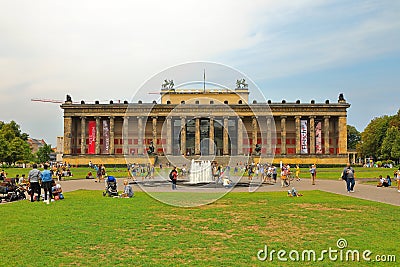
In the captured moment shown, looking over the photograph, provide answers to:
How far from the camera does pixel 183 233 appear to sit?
13.7 metres

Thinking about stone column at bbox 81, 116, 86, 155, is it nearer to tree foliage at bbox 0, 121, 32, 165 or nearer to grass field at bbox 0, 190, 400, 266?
tree foliage at bbox 0, 121, 32, 165

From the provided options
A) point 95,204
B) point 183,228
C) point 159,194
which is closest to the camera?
point 183,228

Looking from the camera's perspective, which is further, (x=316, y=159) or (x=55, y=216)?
(x=316, y=159)

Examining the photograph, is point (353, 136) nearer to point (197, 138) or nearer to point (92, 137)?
point (197, 138)

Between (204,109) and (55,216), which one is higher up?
(204,109)

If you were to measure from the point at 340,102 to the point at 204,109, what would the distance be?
113 feet

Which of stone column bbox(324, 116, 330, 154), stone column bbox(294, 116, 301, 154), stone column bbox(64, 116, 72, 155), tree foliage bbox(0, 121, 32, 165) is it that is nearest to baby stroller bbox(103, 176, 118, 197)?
tree foliage bbox(0, 121, 32, 165)

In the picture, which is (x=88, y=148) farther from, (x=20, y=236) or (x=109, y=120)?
(x=20, y=236)

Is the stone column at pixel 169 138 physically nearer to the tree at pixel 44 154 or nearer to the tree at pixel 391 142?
the tree at pixel 391 142

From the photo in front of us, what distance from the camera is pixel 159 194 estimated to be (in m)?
27.4

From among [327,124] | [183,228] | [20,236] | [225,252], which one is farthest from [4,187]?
[327,124]

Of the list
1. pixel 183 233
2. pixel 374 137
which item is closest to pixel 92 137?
pixel 374 137

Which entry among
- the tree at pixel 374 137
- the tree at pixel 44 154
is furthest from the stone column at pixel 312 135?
the tree at pixel 44 154

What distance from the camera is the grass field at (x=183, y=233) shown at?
10.4m
